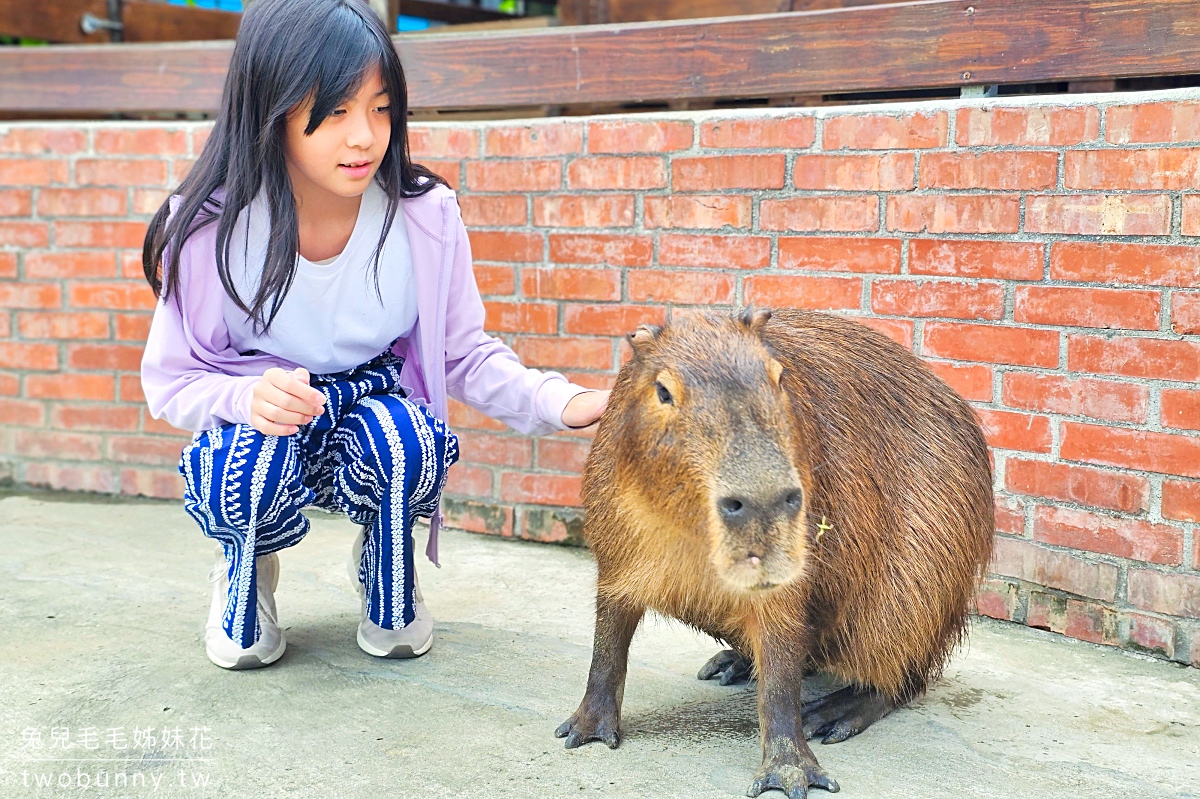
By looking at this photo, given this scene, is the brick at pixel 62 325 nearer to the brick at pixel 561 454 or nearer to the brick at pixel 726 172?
the brick at pixel 561 454

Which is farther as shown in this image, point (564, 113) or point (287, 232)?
A: point (564, 113)

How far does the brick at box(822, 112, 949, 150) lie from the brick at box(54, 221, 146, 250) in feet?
8.82

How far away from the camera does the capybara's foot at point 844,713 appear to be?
2.69 meters

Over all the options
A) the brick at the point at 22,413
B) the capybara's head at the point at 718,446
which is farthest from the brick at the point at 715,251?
the brick at the point at 22,413

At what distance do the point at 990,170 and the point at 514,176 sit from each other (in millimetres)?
1625

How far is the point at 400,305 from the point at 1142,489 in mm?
2011

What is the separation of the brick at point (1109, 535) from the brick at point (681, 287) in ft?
3.86

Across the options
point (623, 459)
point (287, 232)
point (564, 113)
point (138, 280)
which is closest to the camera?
point (623, 459)

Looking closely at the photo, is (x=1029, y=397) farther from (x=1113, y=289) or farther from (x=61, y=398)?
(x=61, y=398)

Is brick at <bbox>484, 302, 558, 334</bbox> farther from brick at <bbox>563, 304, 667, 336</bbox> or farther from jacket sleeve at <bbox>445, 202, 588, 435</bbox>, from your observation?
jacket sleeve at <bbox>445, 202, 588, 435</bbox>

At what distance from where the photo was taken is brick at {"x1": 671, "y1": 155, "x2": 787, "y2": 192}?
149 inches

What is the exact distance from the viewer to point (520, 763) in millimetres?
2506

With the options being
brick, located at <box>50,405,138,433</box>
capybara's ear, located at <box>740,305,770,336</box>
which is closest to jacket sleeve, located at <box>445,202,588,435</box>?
capybara's ear, located at <box>740,305,770,336</box>

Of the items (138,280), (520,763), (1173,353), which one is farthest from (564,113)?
(520,763)
